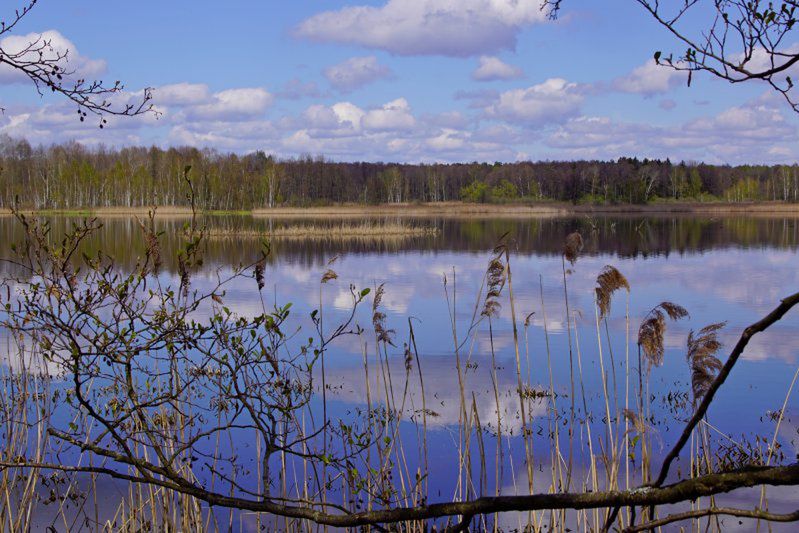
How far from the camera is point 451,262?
23000 millimetres

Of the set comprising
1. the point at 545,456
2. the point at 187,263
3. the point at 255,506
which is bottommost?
the point at 545,456

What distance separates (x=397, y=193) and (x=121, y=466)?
85290 mm

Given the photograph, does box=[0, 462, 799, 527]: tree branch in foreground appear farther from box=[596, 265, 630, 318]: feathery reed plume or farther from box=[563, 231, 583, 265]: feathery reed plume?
box=[563, 231, 583, 265]: feathery reed plume

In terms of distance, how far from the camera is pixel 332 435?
620 centimetres

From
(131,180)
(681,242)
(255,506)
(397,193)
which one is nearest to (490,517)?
(255,506)

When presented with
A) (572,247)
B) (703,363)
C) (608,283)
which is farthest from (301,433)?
(572,247)

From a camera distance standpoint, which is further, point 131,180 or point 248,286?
point 131,180

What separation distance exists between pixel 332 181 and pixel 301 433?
90.3 metres

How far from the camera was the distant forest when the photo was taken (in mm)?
73500

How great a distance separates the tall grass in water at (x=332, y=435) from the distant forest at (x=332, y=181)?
61.8 metres

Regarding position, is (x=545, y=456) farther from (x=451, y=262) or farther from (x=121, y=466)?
(x=451, y=262)

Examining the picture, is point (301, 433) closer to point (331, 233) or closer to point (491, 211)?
point (331, 233)

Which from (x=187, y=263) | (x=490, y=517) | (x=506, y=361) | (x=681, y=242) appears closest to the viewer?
(x=187, y=263)

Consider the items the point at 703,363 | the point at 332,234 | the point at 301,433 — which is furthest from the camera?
the point at 332,234
